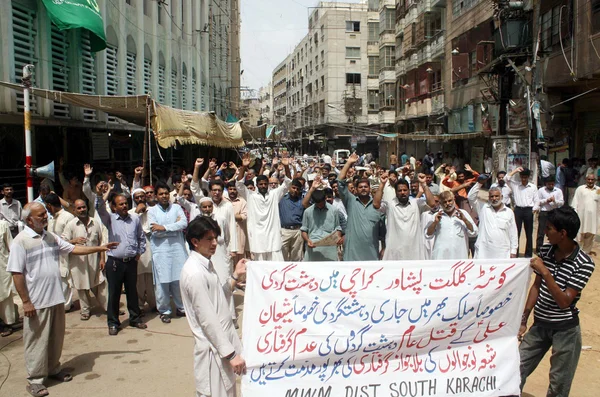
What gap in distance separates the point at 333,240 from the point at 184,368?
2.41 meters

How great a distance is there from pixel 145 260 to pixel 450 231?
13.4 ft

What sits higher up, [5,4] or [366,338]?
[5,4]

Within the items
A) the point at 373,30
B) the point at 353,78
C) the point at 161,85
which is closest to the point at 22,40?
the point at 161,85

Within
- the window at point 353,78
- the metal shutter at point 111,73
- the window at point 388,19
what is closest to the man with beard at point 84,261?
the metal shutter at point 111,73

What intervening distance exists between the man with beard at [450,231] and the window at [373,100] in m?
49.2

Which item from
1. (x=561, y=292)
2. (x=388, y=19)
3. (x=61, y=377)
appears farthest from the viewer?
(x=388, y=19)

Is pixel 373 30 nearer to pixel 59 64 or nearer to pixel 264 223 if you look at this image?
pixel 59 64

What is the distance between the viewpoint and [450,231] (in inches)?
233

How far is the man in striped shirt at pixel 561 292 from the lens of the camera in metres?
3.54

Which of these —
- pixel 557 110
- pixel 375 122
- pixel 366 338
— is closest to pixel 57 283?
pixel 366 338

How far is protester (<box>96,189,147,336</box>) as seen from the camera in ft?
19.9

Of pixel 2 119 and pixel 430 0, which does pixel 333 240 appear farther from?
pixel 430 0

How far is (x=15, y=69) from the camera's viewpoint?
1046 cm

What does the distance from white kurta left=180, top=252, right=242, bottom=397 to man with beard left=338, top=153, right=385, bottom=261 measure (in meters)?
2.92
